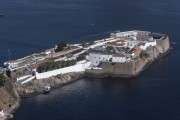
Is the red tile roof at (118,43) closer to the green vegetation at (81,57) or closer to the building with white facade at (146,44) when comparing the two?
the building with white facade at (146,44)

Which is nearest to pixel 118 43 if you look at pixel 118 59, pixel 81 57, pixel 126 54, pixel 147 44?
pixel 126 54

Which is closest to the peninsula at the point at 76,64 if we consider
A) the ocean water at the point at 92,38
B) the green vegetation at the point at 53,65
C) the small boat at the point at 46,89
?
the green vegetation at the point at 53,65

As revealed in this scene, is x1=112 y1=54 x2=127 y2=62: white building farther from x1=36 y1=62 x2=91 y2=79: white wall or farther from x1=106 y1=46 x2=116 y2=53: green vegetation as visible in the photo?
x1=36 y1=62 x2=91 y2=79: white wall

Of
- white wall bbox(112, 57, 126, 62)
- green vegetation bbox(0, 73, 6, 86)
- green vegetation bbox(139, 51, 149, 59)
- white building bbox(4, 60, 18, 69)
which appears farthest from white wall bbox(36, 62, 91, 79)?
green vegetation bbox(139, 51, 149, 59)

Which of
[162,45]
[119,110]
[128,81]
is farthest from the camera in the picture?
[162,45]

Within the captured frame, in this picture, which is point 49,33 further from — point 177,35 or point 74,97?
point 74,97

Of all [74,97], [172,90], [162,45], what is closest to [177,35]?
[162,45]

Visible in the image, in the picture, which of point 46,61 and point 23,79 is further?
point 46,61

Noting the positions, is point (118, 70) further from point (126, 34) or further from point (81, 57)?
point (126, 34)
